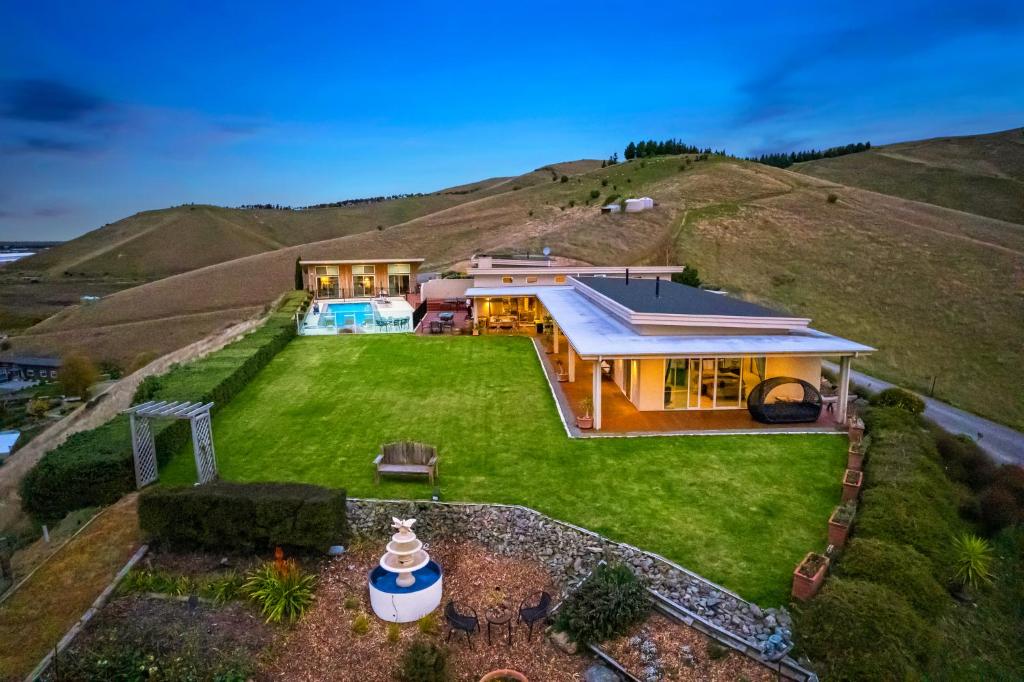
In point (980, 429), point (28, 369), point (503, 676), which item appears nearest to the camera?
point (503, 676)

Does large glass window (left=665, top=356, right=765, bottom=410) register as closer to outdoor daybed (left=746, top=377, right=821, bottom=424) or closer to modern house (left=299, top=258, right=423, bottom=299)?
outdoor daybed (left=746, top=377, right=821, bottom=424)

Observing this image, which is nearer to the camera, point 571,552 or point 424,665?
point 424,665

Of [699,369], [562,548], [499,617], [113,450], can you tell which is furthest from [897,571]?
[113,450]

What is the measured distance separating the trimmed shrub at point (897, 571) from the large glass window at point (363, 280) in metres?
34.7

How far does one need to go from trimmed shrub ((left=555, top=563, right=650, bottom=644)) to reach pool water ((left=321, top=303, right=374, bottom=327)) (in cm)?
2427

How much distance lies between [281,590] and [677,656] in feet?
19.8

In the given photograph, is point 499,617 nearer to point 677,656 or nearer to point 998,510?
point 677,656

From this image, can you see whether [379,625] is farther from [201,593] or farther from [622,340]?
[622,340]

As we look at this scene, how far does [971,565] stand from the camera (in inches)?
401

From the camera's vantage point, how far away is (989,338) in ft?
107

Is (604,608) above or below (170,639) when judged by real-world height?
above

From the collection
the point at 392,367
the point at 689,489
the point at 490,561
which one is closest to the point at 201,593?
the point at 490,561

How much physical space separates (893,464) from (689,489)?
454 centimetres

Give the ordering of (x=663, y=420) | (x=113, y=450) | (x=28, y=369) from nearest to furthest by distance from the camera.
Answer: (x=113, y=450), (x=663, y=420), (x=28, y=369)
